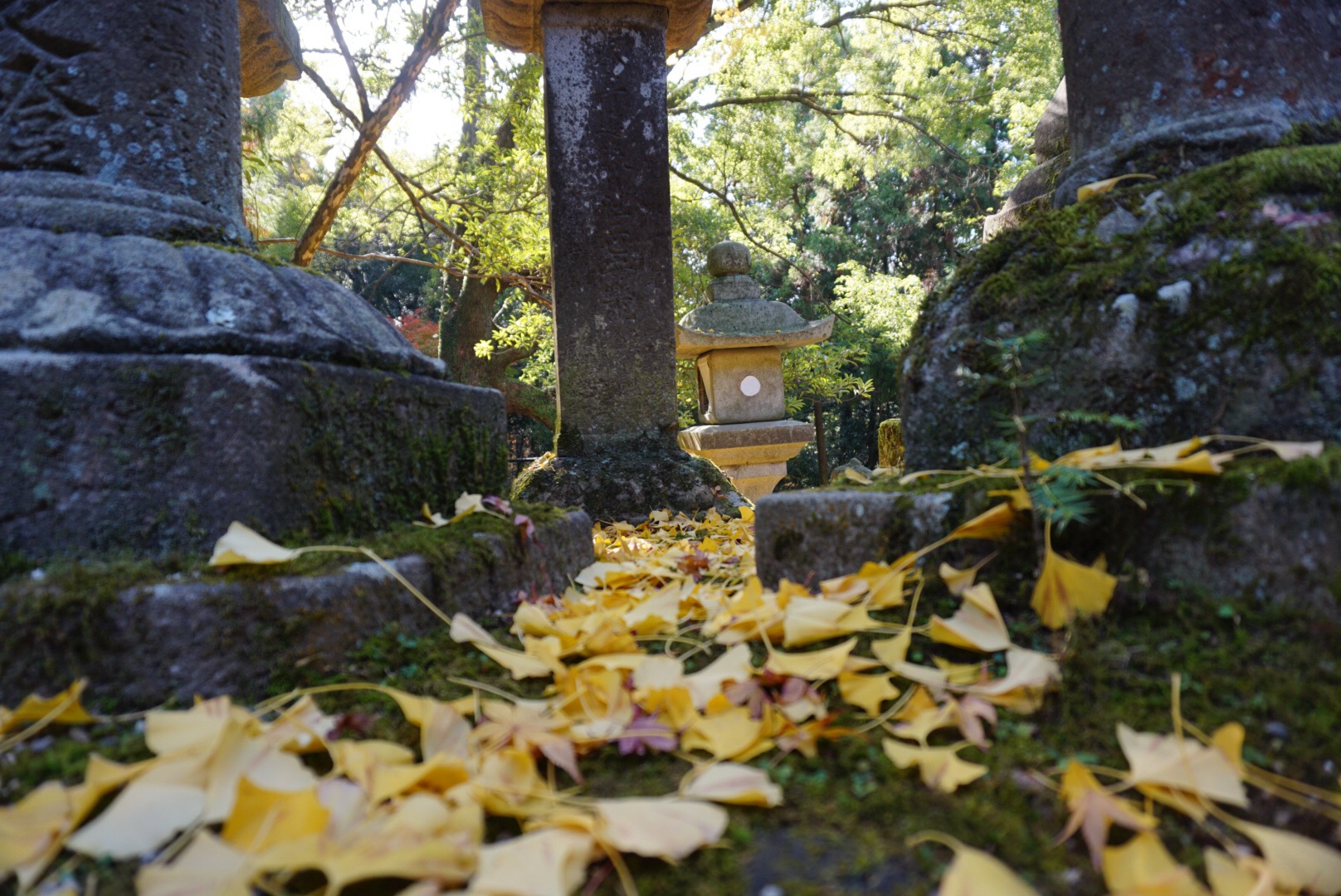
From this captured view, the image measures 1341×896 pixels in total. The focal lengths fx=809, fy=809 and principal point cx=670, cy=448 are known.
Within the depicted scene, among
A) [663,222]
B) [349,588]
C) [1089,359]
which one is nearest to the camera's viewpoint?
[349,588]

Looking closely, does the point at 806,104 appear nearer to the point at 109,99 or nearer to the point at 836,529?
the point at 109,99

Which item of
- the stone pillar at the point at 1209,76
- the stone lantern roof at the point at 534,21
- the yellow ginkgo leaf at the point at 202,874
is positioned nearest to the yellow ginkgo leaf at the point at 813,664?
the yellow ginkgo leaf at the point at 202,874

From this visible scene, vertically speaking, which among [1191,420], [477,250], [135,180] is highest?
[477,250]

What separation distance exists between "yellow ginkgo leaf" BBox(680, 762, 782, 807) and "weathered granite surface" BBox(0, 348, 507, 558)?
2.78 ft

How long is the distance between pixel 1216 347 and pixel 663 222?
320 cm

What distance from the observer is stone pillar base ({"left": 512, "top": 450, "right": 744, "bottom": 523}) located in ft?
11.9

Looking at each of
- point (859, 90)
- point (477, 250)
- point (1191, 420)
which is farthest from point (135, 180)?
point (859, 90)

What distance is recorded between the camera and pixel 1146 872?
646 mm

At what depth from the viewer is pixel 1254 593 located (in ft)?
3.14

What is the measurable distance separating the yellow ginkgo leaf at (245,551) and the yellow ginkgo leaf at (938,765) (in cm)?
84

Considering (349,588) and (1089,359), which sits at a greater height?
(1089,359)

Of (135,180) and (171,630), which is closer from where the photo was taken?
(171,630)

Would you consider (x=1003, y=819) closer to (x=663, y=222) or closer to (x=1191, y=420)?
(x=1191, y=420)

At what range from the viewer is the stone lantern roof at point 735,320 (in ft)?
19.8
